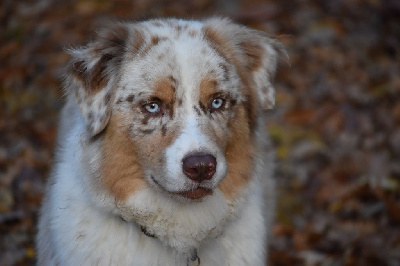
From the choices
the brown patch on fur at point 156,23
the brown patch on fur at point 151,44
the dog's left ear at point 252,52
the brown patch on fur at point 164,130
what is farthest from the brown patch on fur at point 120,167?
the dog's left ear at point 252,52

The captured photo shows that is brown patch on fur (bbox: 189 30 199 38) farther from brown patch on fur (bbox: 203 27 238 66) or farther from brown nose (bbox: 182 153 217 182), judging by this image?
brown nose (bbox: 182 153 217 182)

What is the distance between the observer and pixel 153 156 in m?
4.34

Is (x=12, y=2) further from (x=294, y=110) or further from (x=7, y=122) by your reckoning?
(x=294, y=110)

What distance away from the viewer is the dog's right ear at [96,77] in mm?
4469

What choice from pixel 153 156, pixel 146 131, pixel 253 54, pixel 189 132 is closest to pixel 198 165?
pixel 189 132

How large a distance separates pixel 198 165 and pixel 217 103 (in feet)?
2.00

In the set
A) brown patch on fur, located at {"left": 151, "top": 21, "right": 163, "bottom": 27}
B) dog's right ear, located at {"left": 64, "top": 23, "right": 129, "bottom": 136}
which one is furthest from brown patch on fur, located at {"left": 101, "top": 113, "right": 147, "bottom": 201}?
brown patch on fur, located at {"left": 151, "top": 21, "right": 163, "bottom": 27}

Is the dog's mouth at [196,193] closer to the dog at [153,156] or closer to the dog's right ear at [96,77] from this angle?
the dog at [153,156]

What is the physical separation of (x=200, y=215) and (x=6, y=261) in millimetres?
2385

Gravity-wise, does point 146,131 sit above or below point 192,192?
above

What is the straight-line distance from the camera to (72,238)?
450 centimetres

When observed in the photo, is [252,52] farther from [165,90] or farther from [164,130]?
[164,130]

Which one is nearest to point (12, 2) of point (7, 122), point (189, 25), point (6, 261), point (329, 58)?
point (7, 122)

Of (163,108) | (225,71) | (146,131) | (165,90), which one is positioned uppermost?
(225,71)
